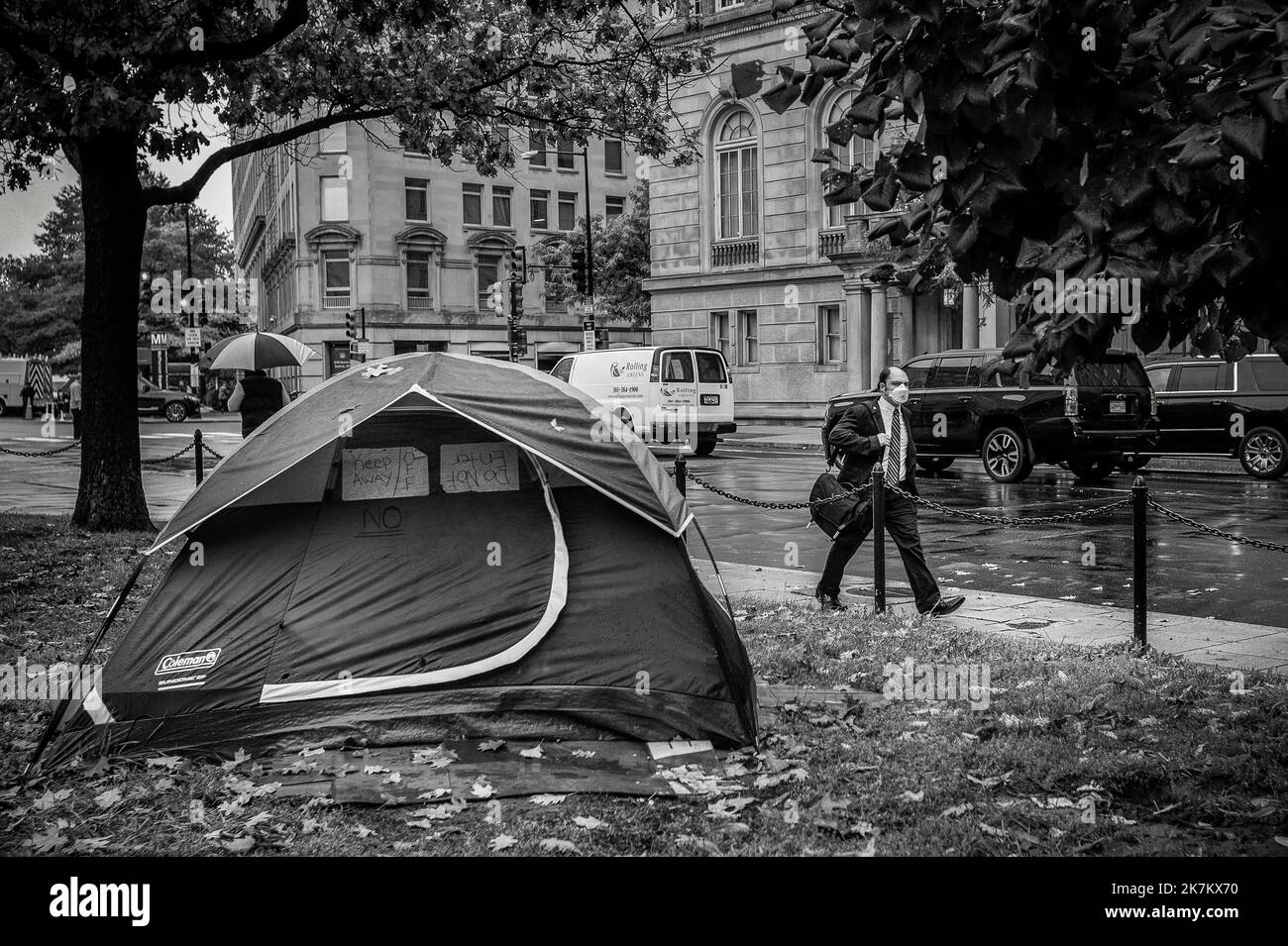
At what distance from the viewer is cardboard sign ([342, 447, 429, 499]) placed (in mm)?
6773

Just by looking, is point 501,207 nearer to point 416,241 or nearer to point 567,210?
point 567,210

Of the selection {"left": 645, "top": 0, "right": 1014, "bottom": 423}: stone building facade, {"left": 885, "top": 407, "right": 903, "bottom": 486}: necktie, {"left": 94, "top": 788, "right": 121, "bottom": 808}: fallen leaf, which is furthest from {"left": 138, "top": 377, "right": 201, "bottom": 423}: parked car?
{"left": 94, "top": 788, "right": 121, "bottom": 808}: fallen leaf

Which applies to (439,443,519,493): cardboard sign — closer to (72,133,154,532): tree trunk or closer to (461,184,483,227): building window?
(72,133,154,532): tree trunk

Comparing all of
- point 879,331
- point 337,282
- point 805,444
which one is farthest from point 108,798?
point 337,282

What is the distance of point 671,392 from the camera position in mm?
26500

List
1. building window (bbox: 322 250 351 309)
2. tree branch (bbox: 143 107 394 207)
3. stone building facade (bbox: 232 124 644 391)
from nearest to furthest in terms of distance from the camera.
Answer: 1. tree branch (bbox: 143 107 394 207)
2. stone building facade (bbox: 232 124 644 391)
3. building window (bbox: 322 250 351 309)

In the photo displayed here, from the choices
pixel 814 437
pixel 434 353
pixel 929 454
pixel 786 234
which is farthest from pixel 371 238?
pixel 434 353

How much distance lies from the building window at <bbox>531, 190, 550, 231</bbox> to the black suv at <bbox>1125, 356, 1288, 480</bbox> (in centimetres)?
4632

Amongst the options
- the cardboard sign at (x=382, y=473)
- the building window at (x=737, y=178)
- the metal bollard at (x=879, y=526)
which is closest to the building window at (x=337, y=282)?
the building window at (x=737, y=178)

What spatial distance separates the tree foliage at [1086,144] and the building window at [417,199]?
185ft

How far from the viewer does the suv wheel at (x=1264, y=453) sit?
18.6 m

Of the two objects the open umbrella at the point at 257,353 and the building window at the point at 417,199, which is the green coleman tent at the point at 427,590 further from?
the building window at the point at 417,199

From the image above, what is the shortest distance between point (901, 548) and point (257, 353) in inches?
354
